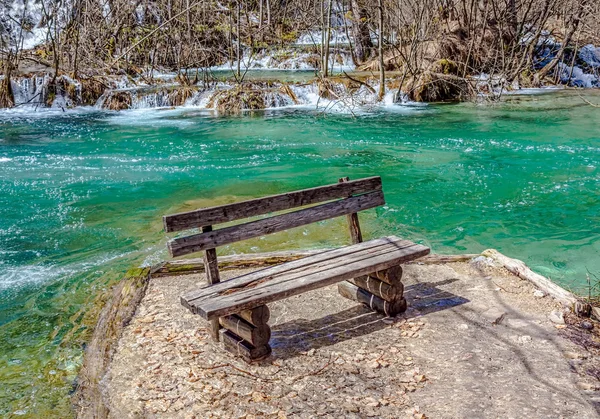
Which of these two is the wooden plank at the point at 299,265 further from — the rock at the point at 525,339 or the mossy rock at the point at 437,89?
the mossy rock at the point at 437,89

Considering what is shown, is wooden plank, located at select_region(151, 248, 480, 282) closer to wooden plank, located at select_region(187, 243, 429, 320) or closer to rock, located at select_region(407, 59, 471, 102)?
wooden plank, located at select_region(187, 243, 429, 320)

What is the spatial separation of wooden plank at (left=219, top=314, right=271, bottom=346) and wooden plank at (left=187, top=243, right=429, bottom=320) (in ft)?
0.79

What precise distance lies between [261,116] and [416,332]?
14312 millimetres

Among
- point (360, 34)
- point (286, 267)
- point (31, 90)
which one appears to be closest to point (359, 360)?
point (286, 267)

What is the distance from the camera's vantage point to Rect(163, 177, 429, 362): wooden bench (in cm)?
454

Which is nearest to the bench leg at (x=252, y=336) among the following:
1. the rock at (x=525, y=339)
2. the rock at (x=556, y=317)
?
the rock at (x=525, y=339)

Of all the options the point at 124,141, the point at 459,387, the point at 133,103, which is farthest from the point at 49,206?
the point at 133,103

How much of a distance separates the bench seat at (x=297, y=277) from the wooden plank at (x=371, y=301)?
0.42 m

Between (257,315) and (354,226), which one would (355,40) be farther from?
(257,315)

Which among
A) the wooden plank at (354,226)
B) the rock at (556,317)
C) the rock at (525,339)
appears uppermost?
the wooden plank at (354,226)

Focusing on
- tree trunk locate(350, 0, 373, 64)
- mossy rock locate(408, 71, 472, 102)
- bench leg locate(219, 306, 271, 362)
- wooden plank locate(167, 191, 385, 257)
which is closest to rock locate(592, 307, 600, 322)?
wooden plank locate(167, 191, 385, 257)

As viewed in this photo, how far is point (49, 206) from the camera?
1016cm

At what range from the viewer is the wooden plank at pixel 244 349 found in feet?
14.9

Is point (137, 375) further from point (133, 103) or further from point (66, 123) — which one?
point (133, 103)
